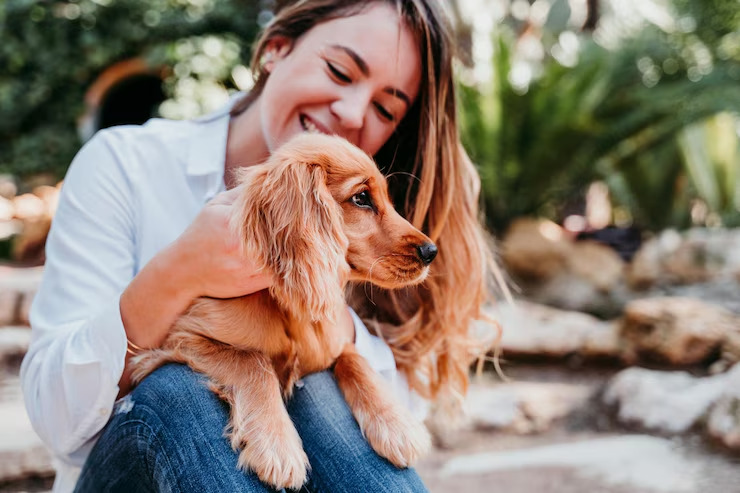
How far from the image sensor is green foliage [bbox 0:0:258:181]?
8.22 metres

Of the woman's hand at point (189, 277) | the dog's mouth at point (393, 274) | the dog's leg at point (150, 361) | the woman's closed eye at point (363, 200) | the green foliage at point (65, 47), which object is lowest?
the green foliage at point (65, 47)

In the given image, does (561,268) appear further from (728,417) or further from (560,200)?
(728,417)

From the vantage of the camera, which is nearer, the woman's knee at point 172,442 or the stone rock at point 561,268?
the woman's knee at point 172,442

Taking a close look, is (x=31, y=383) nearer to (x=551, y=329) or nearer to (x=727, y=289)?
(x=551, y=329)

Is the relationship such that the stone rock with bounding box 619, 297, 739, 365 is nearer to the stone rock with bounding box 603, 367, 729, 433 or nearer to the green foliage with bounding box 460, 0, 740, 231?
the stone rock with bounding box 603, 367, 729, 433

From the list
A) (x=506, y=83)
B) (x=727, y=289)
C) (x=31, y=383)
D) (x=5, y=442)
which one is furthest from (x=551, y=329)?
(x=31, y=383)

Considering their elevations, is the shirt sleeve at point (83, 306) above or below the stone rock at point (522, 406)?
above

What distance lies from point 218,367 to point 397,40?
1.12 m

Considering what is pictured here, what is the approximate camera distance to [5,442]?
9.32 ft

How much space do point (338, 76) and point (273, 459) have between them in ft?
3.66

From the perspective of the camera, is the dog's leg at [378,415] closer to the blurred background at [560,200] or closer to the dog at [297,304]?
the dog at [297,304]

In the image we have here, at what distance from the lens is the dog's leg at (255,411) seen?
4.77ft

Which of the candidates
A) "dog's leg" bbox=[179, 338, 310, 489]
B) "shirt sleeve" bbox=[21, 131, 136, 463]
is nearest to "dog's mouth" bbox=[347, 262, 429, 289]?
"dog's leg" bbox=[179, 338, 310, 489]

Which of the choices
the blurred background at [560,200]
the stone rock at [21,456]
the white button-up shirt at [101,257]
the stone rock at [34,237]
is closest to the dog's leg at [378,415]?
the white button-up shirt at [101,257]
